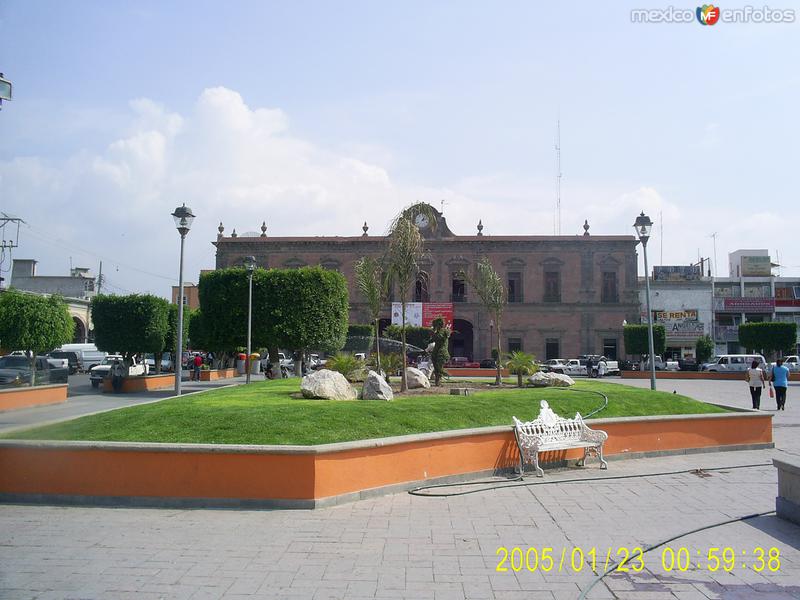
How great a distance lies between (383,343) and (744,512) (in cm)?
2949

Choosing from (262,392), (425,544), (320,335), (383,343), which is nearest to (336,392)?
(262,392)

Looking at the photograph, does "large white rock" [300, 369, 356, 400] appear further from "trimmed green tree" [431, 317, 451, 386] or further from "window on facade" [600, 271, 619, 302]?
"window on facade" [600, 271, 619, 302]

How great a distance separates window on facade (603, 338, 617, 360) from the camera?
164ft

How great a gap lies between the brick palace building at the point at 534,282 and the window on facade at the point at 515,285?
0.08 meters

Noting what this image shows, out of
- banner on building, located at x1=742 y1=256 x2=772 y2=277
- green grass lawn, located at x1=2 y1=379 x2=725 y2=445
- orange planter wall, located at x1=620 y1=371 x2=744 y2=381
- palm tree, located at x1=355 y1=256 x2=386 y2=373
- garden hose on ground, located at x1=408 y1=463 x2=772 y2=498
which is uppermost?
banner on building, located at x1=742 y1=256 x2=772 y2=277

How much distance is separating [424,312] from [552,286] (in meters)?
10.3

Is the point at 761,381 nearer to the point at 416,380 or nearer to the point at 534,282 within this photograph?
the point at 416,380

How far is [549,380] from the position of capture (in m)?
16.1

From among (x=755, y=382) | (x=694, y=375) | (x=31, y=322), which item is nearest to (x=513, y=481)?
(x=755, y=382)

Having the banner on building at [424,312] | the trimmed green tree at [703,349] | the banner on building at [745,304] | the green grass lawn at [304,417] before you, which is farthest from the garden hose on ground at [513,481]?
the banner on building at [745,304]

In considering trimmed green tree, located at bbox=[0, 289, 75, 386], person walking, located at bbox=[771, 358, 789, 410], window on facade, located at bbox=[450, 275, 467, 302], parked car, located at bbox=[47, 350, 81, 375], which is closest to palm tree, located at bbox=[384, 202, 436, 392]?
person walking, located at bbox=[771, 358, 789, 410]

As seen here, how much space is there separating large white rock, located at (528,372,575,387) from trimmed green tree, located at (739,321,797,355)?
3148cm

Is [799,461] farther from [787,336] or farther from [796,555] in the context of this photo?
[787,336]

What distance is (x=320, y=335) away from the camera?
26.5m
